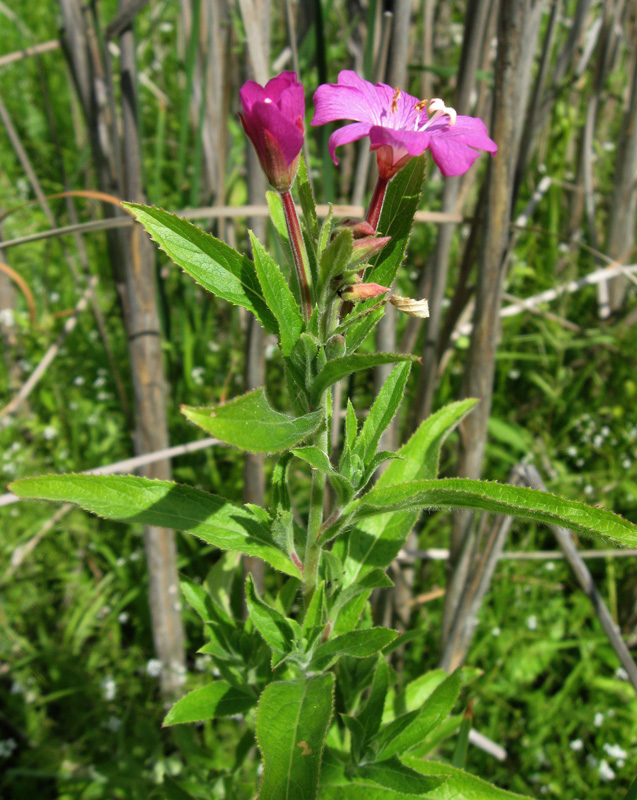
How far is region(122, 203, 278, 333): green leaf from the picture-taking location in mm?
906

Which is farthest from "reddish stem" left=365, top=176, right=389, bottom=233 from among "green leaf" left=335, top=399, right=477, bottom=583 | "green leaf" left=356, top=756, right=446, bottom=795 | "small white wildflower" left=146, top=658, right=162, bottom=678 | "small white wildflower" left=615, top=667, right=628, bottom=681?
"small white wildflower" left=615, top=667, right=628, bottom=681

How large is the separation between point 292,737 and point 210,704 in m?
0.37

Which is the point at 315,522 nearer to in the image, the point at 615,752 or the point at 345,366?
the point at 345,366

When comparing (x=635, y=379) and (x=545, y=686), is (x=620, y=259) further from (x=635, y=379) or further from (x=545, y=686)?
(x=545, y=686)

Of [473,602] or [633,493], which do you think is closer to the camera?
[473,602]

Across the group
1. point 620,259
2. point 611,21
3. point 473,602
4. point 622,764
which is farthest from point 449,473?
point 611,21

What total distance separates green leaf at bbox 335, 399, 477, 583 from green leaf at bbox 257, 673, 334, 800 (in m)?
0.28

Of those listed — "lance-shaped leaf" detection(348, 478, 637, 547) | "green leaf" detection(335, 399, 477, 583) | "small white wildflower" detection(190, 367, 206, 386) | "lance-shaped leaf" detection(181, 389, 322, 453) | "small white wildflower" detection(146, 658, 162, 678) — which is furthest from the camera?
"small white wildflower" detection(190, 367, 206, 386)

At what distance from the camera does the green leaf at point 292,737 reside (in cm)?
91

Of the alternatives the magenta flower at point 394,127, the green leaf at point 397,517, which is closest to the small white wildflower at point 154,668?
the green leaf at point 397,517

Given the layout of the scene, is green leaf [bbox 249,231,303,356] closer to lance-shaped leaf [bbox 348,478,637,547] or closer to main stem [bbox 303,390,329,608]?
main stem [bbox 303,390,329,608]

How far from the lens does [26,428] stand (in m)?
2.91

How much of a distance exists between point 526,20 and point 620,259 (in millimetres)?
2067

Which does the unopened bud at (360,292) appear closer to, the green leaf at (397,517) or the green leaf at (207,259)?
the green leaf at (207,259)
